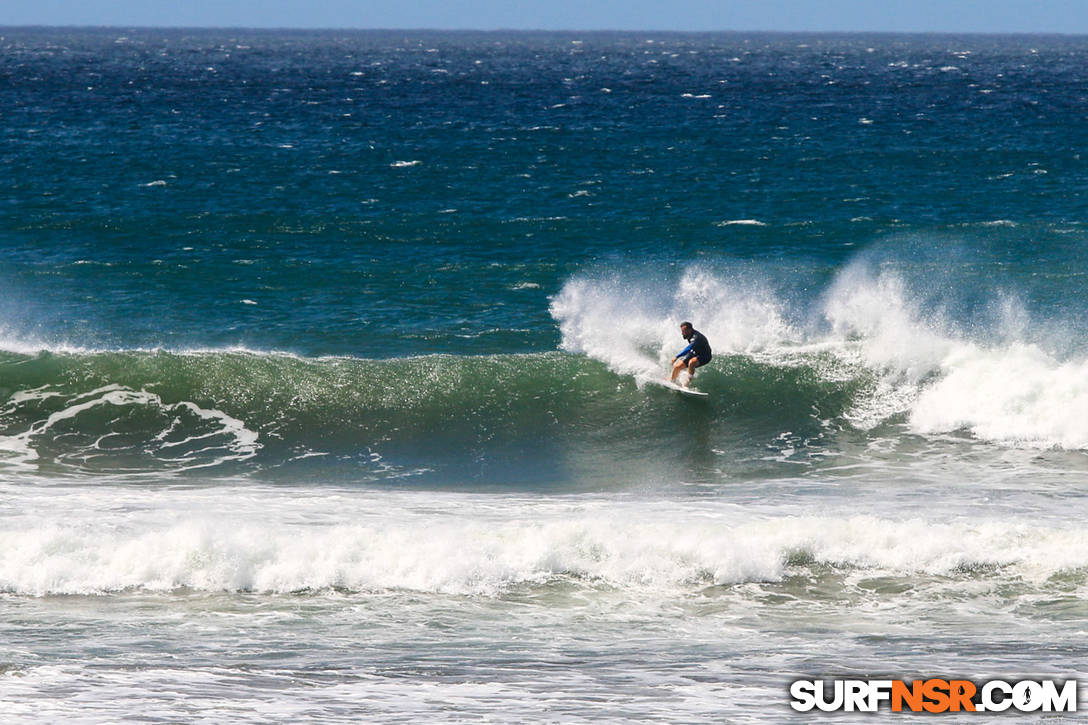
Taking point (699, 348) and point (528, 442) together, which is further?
point (699, 348)

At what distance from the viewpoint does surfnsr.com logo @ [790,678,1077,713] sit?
32.5ft

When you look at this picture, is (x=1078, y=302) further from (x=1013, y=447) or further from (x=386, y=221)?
(x=386, y=221)

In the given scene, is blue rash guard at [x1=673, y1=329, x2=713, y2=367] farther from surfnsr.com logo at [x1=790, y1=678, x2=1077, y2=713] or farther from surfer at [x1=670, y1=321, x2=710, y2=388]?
surfnsr.com logo at [x1=790, y1=678, x2=1077, y2=713]

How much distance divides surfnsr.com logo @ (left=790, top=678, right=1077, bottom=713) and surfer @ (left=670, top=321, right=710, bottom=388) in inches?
382

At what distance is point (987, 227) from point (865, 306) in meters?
11.7

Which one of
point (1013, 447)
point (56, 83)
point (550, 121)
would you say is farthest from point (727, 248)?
point (56, 83)

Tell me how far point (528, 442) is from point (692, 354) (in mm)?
3214

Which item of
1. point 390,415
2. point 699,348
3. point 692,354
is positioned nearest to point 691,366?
point 692,354

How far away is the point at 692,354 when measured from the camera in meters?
20.0

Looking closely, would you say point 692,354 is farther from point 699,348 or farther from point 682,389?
point 682,389

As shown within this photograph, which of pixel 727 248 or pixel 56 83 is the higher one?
pixel 56 83

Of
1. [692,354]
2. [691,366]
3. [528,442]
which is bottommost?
[528,442]

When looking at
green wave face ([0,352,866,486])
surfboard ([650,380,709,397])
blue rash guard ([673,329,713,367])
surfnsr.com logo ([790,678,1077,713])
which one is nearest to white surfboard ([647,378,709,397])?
surfboard ([650,380,709,397])

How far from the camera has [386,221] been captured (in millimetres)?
34500
